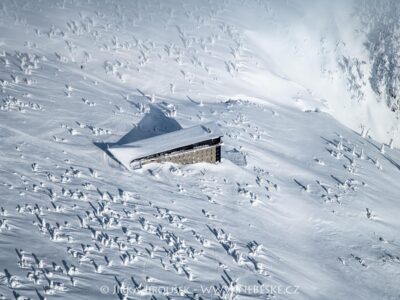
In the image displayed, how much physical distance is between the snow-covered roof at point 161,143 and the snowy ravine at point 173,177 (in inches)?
27.2

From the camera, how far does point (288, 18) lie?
1957 inches

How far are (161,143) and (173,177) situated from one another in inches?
73.7

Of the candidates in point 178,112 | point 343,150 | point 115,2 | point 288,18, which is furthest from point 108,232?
point 288,18

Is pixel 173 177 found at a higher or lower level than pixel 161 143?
lower

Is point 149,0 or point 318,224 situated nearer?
point 318,224

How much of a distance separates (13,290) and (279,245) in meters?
10.8

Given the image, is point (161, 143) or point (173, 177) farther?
point (161, 143)

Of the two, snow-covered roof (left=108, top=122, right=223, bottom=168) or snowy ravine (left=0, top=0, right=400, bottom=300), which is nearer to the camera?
snowy ravine (left=0, top=0, right=400, bottom=300)

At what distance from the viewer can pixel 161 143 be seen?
21969 millimetres

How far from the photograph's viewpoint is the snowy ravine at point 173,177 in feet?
51.9

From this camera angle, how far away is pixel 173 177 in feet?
70.6

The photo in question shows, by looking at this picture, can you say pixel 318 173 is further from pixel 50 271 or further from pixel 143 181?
pixel 50 271

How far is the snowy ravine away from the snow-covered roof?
0.69 meters

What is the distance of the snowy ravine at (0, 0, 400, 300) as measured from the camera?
15.8m
